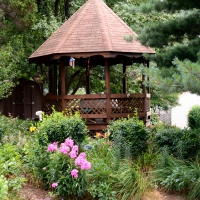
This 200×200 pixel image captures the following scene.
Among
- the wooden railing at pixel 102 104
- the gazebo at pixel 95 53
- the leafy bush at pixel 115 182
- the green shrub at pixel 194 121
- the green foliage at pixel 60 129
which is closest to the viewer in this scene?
the leafy bush at pixel 115 182

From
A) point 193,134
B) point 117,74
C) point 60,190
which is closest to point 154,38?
point 193,134

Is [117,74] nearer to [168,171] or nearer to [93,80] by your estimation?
[93,80]

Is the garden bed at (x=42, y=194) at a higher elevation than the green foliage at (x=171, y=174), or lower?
lower

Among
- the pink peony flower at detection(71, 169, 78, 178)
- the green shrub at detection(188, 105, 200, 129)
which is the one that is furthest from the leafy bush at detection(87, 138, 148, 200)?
the green shrub at detection(188, 105, 200, 129)

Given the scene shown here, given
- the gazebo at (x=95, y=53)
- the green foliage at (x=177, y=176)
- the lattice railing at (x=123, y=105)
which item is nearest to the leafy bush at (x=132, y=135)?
the green foliage at (x=177, y=176)

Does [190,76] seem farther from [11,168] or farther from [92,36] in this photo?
[92,36]

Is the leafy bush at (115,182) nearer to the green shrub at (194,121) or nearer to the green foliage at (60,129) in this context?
the green foliage at (60,129)

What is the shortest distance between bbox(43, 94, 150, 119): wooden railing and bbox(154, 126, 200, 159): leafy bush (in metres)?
4.42

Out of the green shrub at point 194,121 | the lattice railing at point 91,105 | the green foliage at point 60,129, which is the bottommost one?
the green shrub at point 194,121

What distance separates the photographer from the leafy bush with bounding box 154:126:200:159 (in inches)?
264

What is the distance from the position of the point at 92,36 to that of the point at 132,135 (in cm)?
573

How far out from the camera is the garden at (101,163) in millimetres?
5160

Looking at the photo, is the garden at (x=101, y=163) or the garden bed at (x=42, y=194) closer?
the garden at (x=101, y=163)

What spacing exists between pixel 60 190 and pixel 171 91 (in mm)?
2220
